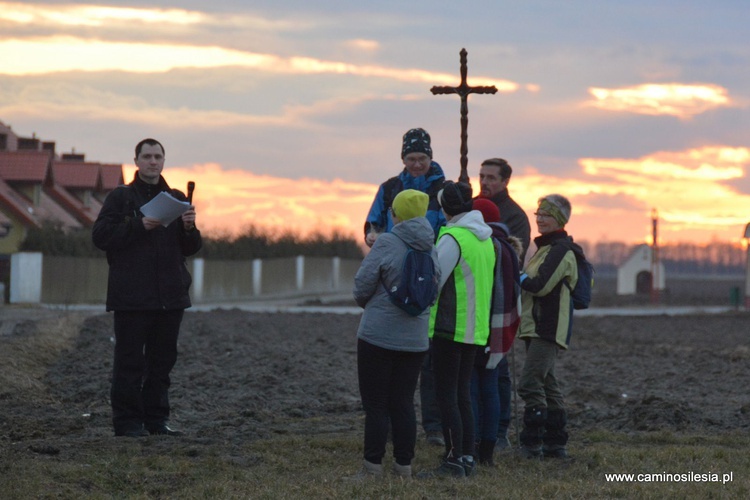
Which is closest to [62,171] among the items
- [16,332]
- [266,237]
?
[266,237]

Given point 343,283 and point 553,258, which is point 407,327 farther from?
point 343,283

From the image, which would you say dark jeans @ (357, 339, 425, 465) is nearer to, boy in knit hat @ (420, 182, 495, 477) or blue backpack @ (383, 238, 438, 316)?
boy in knit hat @ (420, 182, 495, 477)

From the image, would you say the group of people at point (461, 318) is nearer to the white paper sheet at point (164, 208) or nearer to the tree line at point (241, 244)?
the white paper sheet at point (164, 208)

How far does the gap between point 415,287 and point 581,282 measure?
167 centimetres

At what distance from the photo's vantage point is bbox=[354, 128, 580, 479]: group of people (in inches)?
265

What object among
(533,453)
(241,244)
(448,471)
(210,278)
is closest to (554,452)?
(533,453)

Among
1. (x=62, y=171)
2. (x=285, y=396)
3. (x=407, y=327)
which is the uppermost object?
(x=62, y=171)

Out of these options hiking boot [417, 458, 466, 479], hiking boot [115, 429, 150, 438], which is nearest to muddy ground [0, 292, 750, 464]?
hiking boot [115, 429, 150, 438]

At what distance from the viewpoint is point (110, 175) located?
52.7 meters

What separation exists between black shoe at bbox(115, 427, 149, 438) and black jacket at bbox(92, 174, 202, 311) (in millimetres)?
846

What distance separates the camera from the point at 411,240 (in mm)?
6676

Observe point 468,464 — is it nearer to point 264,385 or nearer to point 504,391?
point 504,391

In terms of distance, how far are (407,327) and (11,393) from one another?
5.40 meters

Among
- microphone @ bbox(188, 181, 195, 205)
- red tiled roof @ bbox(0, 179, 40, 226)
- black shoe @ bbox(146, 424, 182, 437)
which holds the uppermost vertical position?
red tiled roof @ bbox(0, 179, 40, 226)
